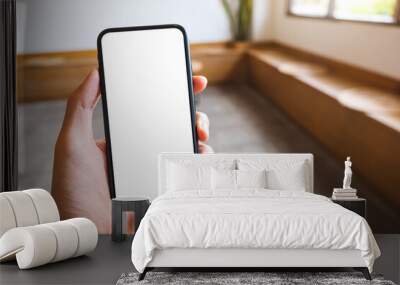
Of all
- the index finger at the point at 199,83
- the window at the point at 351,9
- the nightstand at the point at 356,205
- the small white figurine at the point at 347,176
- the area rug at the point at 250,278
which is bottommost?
the area rug at the point at 250,278

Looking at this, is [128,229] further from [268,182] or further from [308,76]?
[308,76]

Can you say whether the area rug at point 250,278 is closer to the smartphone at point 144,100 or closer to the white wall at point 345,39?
the smartphone at point 144,100

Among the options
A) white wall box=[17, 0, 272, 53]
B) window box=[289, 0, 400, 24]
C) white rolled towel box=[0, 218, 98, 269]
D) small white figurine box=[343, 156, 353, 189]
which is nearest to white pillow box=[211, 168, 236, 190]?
small white figurine box=[343, 156, 353, 189]

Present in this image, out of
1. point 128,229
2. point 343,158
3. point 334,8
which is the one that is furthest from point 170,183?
point 334,8

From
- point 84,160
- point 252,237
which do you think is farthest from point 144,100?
point 252,237

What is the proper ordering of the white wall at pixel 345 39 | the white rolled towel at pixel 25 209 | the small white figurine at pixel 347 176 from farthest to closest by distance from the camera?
the small white figurine at pixel 347 176 < the white wall at pixel 345 39 < the white rolled towel at pixel 25 209

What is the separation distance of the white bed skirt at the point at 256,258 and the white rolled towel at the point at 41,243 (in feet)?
2.02

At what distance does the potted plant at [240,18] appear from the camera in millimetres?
6039

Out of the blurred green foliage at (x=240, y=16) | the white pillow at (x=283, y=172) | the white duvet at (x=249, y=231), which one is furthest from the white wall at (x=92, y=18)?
the white duvet at (x=249, y=231)

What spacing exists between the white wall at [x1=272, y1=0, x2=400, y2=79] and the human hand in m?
0.74

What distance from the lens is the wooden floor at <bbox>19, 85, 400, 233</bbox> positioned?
604 centimetres

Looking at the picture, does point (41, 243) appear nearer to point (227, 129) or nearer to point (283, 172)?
point (283, 172)

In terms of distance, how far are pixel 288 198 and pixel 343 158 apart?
1.05 m

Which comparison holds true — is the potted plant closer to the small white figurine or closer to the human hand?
the human hand
